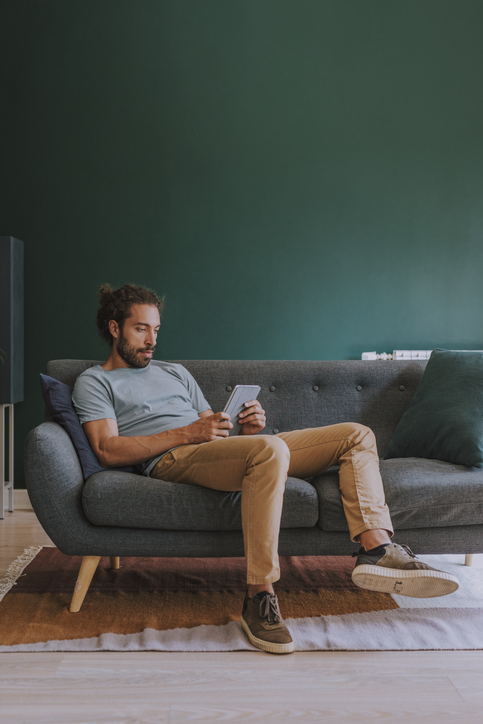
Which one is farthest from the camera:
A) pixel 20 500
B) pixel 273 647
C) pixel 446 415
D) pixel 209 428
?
pixel 20 500

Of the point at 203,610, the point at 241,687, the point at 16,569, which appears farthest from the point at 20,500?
the point at 241,687

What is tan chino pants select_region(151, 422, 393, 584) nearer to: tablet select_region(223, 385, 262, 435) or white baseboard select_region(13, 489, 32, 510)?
tablet select_region(223, 385, 262, 435)

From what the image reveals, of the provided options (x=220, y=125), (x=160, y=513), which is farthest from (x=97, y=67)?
(x=160, y=513)

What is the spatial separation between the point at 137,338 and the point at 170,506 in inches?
27.5

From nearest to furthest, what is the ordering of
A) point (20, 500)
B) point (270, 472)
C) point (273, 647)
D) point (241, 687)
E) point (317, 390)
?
point (241, 687)
point (273, 647)
point (270, 472)
point (317, 390)
point (20, 500)

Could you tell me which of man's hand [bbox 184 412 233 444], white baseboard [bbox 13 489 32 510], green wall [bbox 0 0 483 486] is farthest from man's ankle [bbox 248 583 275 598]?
white baseboard [bbox 13 489 32 510]

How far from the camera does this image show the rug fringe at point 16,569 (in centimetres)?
206

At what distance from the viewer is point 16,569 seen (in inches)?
88.5

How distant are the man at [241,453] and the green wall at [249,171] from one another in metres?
1.11

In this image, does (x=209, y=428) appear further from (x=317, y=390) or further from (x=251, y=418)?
(x=317, y=390)

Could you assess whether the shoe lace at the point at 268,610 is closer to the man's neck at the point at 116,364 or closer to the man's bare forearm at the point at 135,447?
the man's bare forearm at the point at 135,447

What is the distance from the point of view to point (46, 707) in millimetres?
1370

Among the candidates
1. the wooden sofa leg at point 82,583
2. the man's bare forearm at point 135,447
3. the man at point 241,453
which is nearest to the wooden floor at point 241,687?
the man at point 241,453

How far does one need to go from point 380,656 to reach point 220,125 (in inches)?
112
